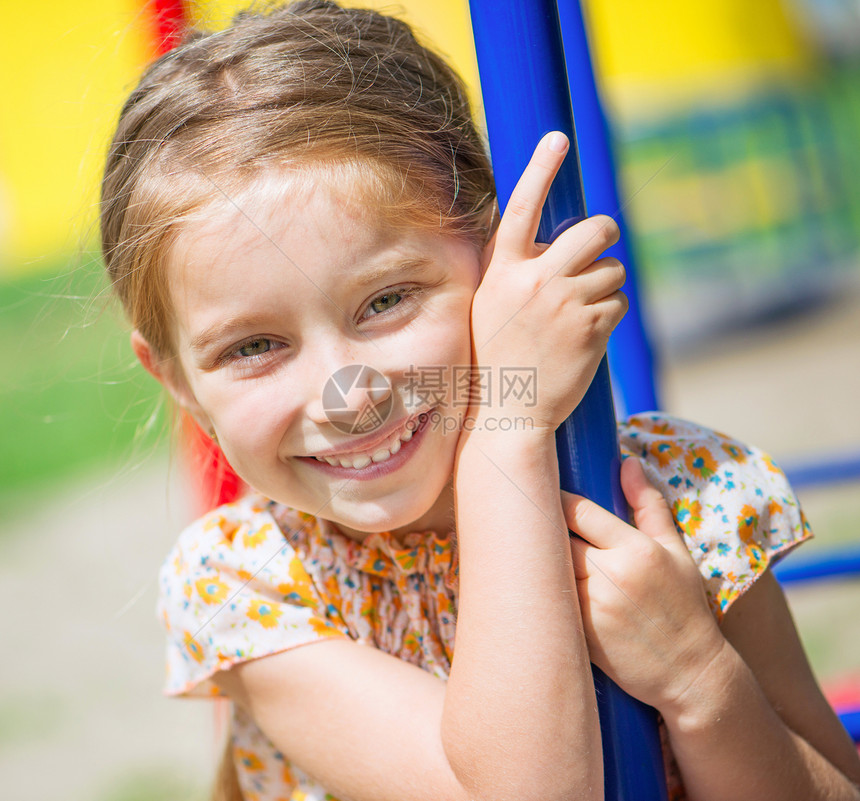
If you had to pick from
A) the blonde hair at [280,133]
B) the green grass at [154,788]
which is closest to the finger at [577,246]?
the blonde hair at [280,133]

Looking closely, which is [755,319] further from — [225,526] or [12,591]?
[225,526]

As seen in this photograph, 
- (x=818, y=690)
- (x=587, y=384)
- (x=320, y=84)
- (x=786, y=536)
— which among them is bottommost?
(x=818, y=690)

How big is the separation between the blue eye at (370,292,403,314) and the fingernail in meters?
0.15

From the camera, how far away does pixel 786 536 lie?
0.68m

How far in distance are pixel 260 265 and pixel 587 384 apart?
23cm

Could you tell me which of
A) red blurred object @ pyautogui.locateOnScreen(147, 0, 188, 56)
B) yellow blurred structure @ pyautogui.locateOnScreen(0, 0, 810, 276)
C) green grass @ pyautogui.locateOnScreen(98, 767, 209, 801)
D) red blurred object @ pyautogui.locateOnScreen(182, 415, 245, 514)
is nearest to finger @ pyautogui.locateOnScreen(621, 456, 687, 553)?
red blurred object @ pyautogui.locateOnScreen(182, 415, 245, 514)

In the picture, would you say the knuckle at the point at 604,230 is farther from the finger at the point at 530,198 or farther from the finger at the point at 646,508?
the finger at the point at 646,508

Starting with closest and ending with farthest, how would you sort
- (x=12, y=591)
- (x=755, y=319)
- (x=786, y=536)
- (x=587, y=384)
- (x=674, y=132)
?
1. (x=587, y=384)
2. (x=786, y=536)
3. (x=12, y=591)
4. (x=674, y=132)
5. (x=755, y=319)

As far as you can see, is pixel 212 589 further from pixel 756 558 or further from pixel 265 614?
pixel 756 558

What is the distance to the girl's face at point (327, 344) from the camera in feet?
1.94

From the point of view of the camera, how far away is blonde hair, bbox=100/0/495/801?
2.05ft

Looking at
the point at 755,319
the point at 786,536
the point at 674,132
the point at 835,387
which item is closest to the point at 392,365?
the point at 786,536

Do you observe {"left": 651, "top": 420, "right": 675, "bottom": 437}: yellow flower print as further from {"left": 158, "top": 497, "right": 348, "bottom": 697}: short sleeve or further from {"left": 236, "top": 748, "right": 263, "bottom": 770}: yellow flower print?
{"left": 236, "top": 748, "right": 263, "bottom": 770}: yellow flower print

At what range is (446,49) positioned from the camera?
3725mm
